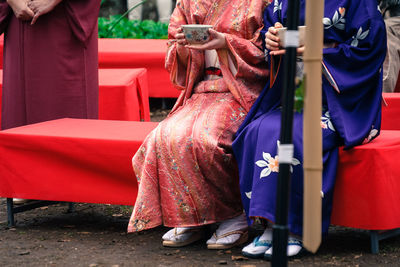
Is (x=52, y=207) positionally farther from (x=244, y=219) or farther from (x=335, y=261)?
(x=335, y=261)

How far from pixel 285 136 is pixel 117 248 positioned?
1949 mm

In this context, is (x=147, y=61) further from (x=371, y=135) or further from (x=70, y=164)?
(x=371, y=135)

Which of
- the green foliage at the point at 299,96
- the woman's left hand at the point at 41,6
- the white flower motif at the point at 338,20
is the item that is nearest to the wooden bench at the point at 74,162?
the white flower motif at the point at 338,20

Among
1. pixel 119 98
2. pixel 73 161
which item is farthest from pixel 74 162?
pixel 119 98

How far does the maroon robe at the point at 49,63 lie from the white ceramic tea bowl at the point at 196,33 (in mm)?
1279

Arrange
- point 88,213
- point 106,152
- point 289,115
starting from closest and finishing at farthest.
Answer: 1. point 289,115
2. point 106,152
3. point 88,213

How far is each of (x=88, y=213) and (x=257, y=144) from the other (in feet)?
5.04

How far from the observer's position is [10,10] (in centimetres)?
488

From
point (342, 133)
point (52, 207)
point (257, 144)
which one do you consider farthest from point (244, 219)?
point (52, 207)

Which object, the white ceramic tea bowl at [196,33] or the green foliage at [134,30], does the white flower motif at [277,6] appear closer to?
the white ceramic tea bowl at [196,33]

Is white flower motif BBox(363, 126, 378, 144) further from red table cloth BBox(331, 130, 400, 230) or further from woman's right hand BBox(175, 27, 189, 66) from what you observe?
woman's right hand BBox(175, 27, 189, 66)

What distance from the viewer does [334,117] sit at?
3570 mm

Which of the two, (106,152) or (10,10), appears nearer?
(106,152)

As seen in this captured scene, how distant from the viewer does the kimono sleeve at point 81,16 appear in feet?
15.8
